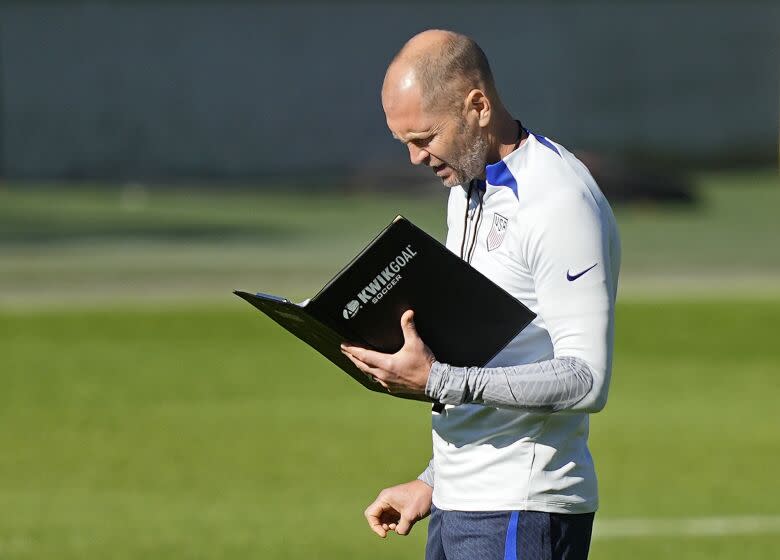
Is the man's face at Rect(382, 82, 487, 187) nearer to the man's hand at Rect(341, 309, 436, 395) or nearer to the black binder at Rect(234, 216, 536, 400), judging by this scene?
the black binder at Rect(234, 216, 536, 400)

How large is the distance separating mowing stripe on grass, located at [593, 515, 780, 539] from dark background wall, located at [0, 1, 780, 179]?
35.9 metres

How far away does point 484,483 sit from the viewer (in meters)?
3.80

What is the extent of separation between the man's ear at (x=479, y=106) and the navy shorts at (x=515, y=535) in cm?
95

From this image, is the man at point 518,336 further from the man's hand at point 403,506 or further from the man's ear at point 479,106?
the man's hand at point 403,506

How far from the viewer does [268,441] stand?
10.9 m

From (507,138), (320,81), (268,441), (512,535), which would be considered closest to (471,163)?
(507,138)

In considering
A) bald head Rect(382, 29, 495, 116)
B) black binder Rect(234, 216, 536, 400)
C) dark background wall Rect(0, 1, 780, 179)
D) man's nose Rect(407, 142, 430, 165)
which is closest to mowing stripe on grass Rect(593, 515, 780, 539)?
black binder Rect(234, 216, 536, 400)

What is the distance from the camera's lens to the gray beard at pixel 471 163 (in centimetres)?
366

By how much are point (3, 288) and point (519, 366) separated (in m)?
18.2

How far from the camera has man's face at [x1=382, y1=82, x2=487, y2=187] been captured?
11.8ft

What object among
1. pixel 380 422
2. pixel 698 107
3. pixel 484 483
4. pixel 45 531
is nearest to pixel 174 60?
pixel 698 107

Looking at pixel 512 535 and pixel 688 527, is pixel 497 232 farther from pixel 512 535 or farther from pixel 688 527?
pixel 688 527

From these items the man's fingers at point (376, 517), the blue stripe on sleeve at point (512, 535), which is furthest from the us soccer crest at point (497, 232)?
the man's fingers at point (376, 517)

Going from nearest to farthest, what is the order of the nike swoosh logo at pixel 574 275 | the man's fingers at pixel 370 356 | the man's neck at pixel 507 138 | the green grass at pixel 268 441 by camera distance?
the nike swoosh logo at pixel 574 275
the man's fingers at pixel 370 356
the man's neck at pixel 507 138
the green grass at pixel 268 441
